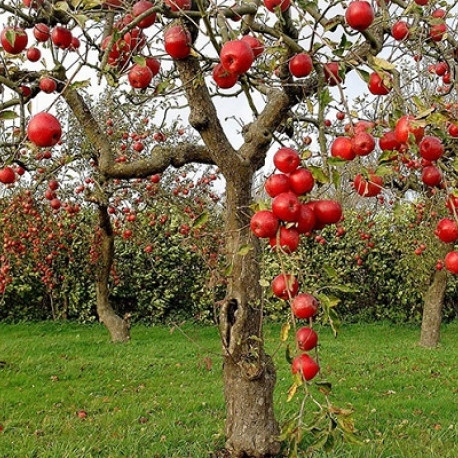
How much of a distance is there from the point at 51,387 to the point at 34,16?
13.7ft

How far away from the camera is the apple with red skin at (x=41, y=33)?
8.25ft

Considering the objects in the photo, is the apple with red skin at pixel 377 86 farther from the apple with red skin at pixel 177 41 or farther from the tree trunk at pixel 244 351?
the tree trunk at pixel 244 351

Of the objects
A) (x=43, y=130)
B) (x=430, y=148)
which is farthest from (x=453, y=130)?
(x=43, y=130)

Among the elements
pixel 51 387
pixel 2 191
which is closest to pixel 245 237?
pixel 51 387

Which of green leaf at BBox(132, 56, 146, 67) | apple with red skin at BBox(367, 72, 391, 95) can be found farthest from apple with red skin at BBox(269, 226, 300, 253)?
green leaf at BBox(132, 56, 146, 67)

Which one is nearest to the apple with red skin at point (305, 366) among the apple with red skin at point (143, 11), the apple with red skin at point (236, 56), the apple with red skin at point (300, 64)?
the apple with red skin at point (236, 56)

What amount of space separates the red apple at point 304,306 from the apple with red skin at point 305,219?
190mm

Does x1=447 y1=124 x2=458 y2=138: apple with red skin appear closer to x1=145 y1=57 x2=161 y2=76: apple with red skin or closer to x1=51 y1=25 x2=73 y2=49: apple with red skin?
x1=145 y1=57 x2=161 y2=76: apple with red skin

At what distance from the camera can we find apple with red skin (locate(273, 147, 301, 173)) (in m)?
1.54

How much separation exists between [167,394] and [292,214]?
4.49 m

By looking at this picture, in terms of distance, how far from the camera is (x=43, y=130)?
1.75 m

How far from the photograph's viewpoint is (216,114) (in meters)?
3.16

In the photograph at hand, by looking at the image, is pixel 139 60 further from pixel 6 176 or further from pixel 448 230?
pixel 448 230

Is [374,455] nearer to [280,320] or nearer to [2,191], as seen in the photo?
[280,320]
